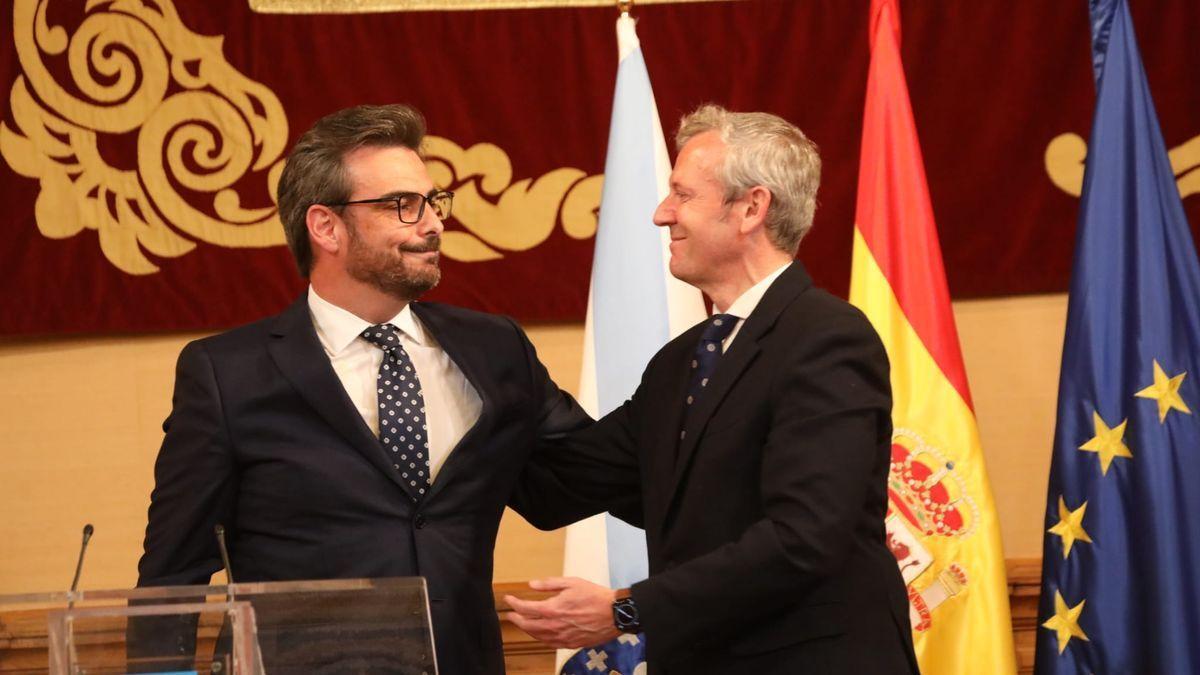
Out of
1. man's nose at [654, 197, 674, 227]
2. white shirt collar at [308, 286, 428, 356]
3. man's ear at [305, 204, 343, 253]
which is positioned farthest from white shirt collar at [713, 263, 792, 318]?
man's ear at [305, 204, 343, 253]

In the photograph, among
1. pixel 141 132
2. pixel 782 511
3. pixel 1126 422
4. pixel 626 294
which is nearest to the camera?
pixel 782 511

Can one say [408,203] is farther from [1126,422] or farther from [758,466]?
[1126,422]

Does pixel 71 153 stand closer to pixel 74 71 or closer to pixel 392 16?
pixel 74 71

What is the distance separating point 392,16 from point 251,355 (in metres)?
1.46

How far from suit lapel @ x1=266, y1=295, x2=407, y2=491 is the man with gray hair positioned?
1.34 feet

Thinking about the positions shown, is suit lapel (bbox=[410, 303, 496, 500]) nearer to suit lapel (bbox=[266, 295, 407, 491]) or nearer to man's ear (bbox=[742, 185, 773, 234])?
suit lapel (bbox=[266, 295, 407, 491])

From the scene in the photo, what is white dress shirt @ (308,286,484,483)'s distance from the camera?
2.43 metres

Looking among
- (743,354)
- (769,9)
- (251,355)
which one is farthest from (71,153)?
(743,354)

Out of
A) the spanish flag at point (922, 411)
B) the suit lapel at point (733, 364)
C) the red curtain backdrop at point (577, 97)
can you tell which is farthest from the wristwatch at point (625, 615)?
the red curtain backdrop at point (577, 97)

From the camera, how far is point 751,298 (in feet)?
7.68

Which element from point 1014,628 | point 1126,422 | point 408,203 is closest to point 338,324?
point 408,203

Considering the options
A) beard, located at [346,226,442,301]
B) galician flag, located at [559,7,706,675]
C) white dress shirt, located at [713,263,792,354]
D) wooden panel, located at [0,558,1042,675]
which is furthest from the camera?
wooden panel, located at [0,558,1042,675]

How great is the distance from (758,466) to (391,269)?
71 centimetres

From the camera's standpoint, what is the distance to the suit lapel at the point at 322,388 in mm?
2334
